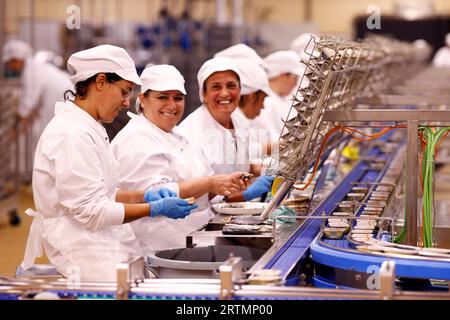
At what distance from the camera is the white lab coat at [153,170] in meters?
3.65

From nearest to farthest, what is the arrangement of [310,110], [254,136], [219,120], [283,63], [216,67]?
1. [310,110]
2. [216,67]
3. [219,120]
4. [254,136]
5. [283,63]

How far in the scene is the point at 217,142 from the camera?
4355 millimetres

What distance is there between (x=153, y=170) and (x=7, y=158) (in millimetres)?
4653

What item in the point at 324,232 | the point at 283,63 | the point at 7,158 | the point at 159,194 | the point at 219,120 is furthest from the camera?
the point at 7,158

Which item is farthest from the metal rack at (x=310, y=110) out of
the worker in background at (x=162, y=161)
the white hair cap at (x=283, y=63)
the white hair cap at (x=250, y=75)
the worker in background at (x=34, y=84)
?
the worker in background at (x=34, y=84)

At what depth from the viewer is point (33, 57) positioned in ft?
30.4

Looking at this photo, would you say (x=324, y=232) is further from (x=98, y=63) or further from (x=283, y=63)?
(x=283, y=63)

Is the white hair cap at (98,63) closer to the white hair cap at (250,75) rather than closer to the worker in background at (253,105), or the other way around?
the worker in background at (253,105)

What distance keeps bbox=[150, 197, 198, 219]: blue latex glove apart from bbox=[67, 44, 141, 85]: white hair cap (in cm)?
43

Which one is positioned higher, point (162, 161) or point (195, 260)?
point (162, 161)

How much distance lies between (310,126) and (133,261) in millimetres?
1031

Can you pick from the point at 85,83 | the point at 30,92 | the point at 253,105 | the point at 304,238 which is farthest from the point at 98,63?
the point at 30,92

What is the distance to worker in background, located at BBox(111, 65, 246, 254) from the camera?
359cm

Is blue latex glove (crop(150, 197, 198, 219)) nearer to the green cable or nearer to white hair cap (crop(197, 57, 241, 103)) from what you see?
the green cable
